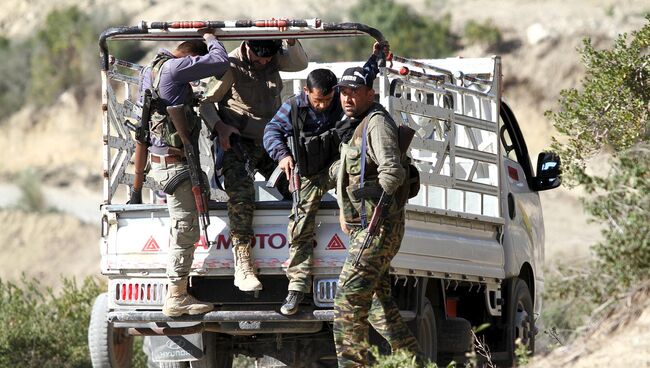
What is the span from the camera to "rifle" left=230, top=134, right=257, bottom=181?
9.24 m

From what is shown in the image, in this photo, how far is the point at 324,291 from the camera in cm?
873

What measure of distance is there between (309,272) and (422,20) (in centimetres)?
2926

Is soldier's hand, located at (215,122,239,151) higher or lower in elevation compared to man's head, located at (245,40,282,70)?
lower

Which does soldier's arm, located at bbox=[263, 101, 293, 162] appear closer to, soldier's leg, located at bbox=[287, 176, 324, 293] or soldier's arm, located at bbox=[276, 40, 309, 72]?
soldier's leg, located at bbox=[287, 176, 324, 293]

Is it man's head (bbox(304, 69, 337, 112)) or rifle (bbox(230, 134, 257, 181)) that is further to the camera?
rifle (bbox(230, 134, 257, 181))

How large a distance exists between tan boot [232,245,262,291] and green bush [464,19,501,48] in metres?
27.6

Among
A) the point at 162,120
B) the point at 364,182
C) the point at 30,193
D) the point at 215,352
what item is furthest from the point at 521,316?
the point at 30,193

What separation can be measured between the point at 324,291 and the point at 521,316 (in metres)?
2.53

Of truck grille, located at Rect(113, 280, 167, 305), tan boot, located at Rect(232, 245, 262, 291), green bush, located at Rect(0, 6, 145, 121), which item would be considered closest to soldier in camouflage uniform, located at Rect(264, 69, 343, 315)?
tan boot, located at Rect(232, 245, 262, 291)

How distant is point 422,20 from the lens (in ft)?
123

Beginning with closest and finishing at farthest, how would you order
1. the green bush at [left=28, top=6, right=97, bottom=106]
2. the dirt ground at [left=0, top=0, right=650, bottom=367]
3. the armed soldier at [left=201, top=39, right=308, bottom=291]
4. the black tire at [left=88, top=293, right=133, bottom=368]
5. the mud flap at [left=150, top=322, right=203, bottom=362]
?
the armed soldier at [left=201, top=39, right=308, bottom=291]
the mud flap at [left=150, top=322, right=203, bottom=362]
the black tire at [left=88, top=293, right=133, bottom=368]
the dirt ground at [left=0, top=0, right=650, bottom=367]
the green bush at [left=28, top=6, right=97, bottom=106]

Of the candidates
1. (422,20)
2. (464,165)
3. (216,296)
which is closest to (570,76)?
(422,20)

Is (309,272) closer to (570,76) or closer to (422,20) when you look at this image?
(570,76)

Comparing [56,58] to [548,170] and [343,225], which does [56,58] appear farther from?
[343,225]
